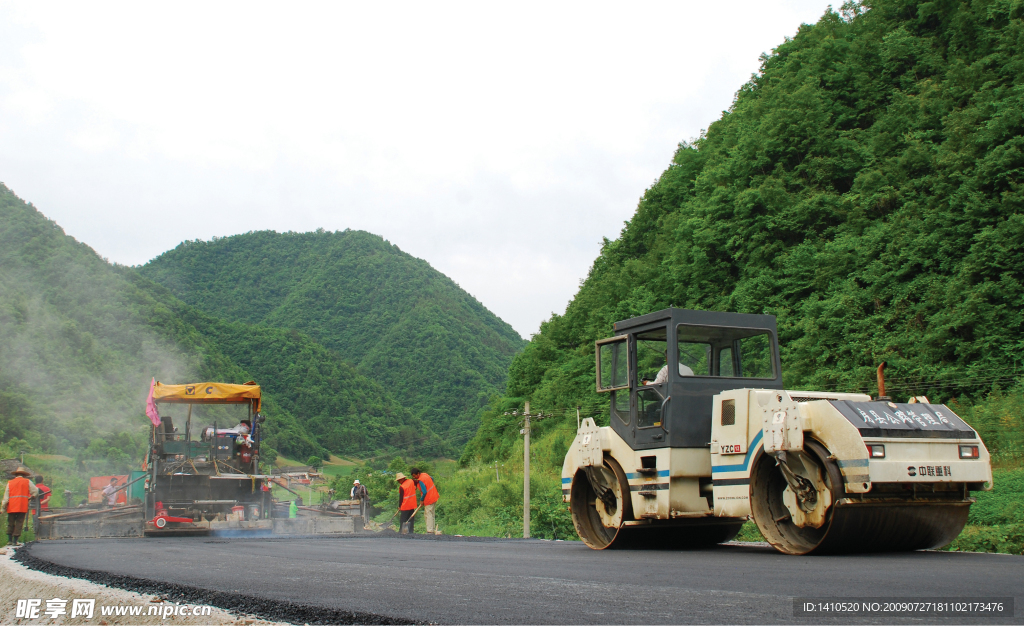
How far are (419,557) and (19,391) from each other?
223 ft

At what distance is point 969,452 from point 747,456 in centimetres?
185

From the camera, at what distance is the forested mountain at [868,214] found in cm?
2106

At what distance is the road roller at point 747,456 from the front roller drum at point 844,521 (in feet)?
0.04

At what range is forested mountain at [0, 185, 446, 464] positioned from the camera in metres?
59.9

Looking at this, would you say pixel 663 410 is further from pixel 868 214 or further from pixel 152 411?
pixel 868 214

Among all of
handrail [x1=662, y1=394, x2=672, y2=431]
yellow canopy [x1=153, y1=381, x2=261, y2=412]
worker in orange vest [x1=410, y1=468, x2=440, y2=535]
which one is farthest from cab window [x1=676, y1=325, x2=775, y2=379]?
yellow canopy [x1=153, y1=381, x2=261, y2=412]

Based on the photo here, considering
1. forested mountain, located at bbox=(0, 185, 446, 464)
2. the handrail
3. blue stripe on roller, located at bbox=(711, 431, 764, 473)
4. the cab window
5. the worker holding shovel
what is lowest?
the worker holding shovel

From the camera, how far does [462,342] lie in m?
104

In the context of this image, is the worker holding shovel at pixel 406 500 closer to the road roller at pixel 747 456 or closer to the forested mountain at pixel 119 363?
the road roller at pixel 747 456

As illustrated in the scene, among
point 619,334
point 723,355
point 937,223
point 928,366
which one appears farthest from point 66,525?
point 937,223

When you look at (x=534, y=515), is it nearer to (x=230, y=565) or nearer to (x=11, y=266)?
(x=230, y=565)

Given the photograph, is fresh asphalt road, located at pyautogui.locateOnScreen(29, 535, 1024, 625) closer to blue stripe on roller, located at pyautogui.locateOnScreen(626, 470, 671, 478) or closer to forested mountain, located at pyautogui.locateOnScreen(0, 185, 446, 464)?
blue stripe on roller, located at pyautogui.locateOnScreen(626, 470, 671, 478)

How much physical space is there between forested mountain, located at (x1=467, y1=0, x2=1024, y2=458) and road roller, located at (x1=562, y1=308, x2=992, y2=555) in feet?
46.9

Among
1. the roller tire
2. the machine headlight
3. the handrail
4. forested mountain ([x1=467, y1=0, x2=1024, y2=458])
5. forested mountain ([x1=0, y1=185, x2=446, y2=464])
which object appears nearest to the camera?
the machine headlight
